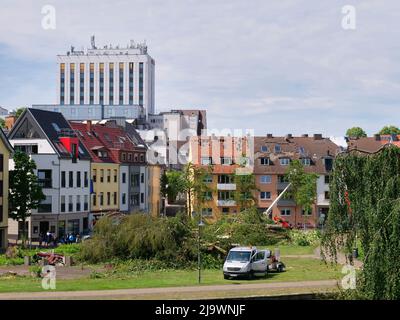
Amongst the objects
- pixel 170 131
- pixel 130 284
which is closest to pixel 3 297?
pixel 130 284

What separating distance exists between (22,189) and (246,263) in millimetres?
30002

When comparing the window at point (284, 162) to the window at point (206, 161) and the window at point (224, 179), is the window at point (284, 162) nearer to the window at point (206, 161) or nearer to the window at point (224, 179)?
the window at point (224, 179)

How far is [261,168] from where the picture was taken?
290 feet

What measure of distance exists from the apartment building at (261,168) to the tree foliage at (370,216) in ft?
183

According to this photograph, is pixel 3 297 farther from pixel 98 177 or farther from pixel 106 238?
pixel 98 177

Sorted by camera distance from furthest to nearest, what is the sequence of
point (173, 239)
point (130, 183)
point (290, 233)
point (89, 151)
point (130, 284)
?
point (130, 183), point (89, 151), point (290, 233), point (173, 239), point (130, 284)

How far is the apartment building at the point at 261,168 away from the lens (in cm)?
8712

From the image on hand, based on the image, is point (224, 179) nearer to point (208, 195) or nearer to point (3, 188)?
point (208, 195)

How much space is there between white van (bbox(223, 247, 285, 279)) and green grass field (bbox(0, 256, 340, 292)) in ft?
1.94

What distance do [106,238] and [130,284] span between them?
10902 millimetres

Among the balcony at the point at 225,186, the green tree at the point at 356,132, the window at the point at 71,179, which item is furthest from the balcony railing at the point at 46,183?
the green tree at the point at 356,132

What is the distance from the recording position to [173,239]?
142 ft

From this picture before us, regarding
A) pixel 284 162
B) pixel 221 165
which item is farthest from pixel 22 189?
pixel 284 162

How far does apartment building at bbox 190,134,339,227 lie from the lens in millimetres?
87125
